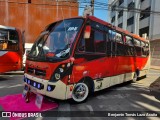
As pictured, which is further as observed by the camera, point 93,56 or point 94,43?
point 94,43

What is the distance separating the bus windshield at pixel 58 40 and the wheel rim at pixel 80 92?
1.08 m

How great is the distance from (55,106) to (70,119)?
3.73 ft

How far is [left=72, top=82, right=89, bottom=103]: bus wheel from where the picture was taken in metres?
6.13

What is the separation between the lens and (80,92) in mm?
6266

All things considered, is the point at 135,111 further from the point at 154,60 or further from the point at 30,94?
the point at 154,60

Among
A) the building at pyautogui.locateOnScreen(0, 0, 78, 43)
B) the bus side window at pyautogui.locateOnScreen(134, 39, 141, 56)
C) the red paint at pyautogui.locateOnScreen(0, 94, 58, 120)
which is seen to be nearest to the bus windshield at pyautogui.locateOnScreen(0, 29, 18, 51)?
the red paint at pyautogui.locateOnScreen(0, 94, 58, 120)

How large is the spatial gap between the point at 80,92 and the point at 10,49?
6.21 metres

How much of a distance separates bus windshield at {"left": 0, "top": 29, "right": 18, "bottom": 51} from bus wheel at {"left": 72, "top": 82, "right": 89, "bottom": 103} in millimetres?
6047

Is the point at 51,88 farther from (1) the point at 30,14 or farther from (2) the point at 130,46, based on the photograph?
(1) the point at 30,14

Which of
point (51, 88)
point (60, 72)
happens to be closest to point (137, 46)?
point (60, 72)

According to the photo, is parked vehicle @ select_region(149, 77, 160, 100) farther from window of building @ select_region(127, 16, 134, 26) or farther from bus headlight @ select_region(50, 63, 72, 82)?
window of building @ select_region(127, 16, 134, 26)

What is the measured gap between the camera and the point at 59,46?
6.05m

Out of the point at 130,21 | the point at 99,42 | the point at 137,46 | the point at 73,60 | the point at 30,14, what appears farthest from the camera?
the point at 130,21

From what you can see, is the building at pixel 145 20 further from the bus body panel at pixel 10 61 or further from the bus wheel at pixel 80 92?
the bus wheel at pixel 80 92
